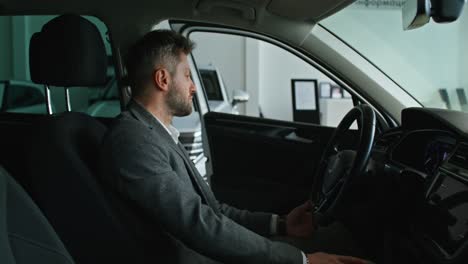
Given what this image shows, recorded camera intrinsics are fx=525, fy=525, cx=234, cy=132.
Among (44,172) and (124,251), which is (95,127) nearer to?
(44,172)

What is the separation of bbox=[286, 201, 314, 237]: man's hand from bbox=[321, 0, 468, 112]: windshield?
332 inches

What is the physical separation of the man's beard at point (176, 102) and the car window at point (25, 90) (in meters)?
3.32

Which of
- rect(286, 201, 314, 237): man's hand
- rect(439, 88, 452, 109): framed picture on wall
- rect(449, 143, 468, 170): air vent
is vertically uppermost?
rect(449, 143, 468, 170): air vent

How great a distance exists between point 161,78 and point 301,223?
70cm

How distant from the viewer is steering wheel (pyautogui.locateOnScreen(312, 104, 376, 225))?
63.2 inches

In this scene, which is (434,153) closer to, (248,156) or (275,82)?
(248,156)

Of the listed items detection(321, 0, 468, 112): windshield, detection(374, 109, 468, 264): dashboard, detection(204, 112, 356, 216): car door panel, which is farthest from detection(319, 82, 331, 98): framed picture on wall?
detection(374, 109, 468, 264): dashboard

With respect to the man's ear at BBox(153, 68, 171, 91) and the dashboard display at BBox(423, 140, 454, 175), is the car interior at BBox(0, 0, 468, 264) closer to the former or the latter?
the dashboard display at BBox(423, 140, 454, 175)

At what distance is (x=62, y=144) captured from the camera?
1.48 metres

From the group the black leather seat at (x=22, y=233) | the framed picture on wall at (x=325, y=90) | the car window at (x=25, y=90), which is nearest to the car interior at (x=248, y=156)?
the black leather seat at (x=22, y=233)

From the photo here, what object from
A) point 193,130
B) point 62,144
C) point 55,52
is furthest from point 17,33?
point 62,144

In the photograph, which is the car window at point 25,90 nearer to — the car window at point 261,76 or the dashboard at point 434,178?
the car window at point 261,76

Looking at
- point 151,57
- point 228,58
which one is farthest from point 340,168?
point 228,58

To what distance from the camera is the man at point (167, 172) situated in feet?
4.63
